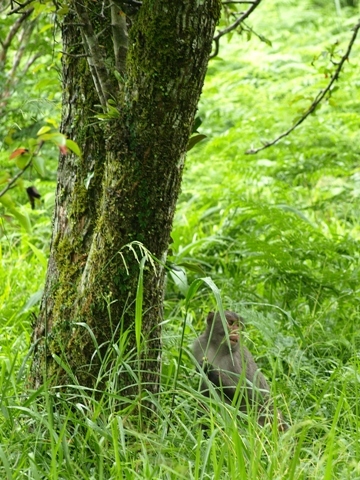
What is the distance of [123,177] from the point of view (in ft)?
7.46

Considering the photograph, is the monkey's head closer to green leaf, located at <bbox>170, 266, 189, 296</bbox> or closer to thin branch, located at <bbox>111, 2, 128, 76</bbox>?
green leaf, located at <bbox>170, 266, 189, 296</bbox>

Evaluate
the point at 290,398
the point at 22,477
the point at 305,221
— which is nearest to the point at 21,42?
the point at 305,221

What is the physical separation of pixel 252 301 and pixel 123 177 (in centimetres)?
163

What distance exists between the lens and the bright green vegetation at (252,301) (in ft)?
6.51

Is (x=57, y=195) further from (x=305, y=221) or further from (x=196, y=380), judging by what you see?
(x=305, y=221)

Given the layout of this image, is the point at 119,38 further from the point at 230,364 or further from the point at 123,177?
the point at 230,364

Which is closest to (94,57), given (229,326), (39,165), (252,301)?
(39,165)

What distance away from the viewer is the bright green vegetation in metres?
1.99

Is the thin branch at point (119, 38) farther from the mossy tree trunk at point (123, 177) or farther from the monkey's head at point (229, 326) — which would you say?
the monkey's head at point (229, 326)

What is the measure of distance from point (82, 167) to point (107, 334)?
1.94 ft

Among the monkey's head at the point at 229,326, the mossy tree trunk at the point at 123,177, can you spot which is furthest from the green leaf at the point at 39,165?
the monkey's head at the point at 229,326

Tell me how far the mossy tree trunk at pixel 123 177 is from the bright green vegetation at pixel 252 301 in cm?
14

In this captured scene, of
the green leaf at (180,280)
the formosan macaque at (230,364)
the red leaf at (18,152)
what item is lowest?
the formosan macaque at (230,364)

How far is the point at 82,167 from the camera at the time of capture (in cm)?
254
